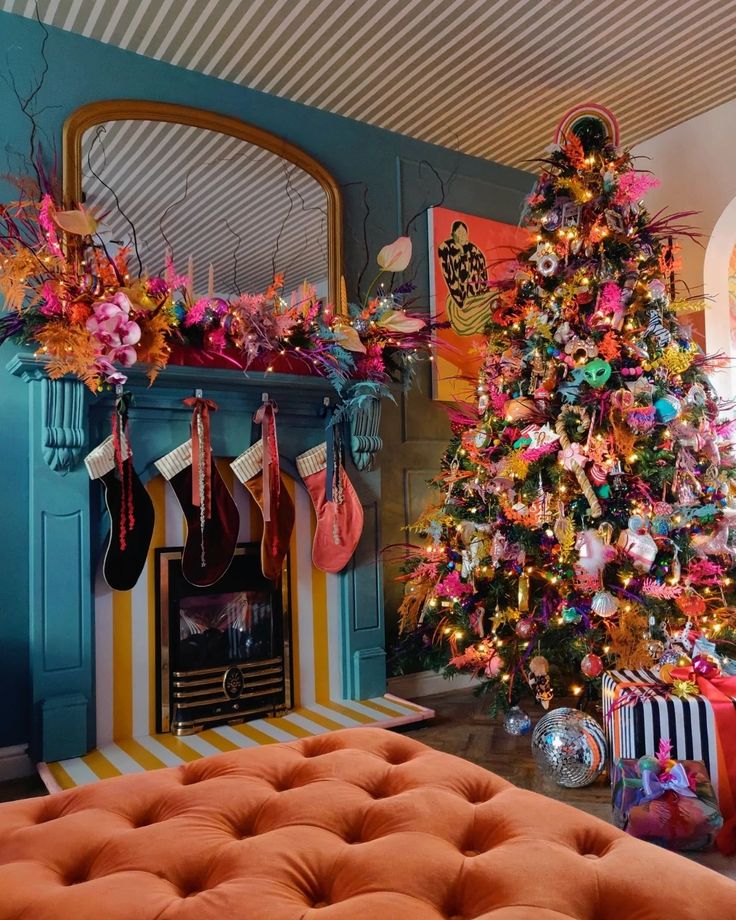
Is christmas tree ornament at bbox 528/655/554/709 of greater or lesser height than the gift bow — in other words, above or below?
above

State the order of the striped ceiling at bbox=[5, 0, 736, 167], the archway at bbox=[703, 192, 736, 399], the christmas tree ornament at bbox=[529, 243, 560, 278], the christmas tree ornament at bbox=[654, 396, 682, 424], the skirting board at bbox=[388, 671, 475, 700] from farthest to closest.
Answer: the archway at bbox=[703, 192, 736, 399], the skirting board at bbox=[388, 671, 475, 700], the christmas tree ornament at bbox=[529, 243, 560, 278], the striped ceiling at bbox=[5, 0, 736, 167], the christmas tree ornament at bbox=[654, 396, 682, 424]

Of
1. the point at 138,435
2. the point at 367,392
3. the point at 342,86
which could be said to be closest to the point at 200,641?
the point at 138,435

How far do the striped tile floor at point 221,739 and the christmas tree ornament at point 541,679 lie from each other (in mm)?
561

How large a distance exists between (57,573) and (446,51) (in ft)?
9.32

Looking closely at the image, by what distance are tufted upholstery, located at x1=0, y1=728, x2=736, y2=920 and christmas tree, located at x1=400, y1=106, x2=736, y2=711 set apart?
165 cm

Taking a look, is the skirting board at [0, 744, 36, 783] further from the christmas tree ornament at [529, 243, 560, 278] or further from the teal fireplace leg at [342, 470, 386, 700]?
the christmas tree ornament at [529, 243, 560, 278]

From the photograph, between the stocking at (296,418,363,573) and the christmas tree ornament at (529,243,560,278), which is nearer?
the christmas tree ornament at (529,243,560,278)

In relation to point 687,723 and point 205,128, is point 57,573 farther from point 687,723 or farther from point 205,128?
point 687,723

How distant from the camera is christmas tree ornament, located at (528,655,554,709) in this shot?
2975 millimetres

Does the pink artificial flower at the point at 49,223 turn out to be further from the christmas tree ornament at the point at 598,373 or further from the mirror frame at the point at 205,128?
the christmas tree ornament at the point at 598,373

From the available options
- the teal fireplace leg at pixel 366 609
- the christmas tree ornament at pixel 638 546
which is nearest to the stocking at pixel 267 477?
the teal fireplace leg at pixel 366 609

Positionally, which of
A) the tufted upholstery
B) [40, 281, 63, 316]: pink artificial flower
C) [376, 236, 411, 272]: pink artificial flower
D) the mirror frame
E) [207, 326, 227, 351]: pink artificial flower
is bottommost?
the tufted upholstery

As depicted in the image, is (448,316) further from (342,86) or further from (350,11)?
(350,11)

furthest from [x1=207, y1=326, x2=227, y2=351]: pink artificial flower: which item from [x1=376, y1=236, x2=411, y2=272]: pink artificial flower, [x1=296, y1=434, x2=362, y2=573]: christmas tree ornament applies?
[x1=376, y1=236, x2=411, y2=272]: pink artificial flower
